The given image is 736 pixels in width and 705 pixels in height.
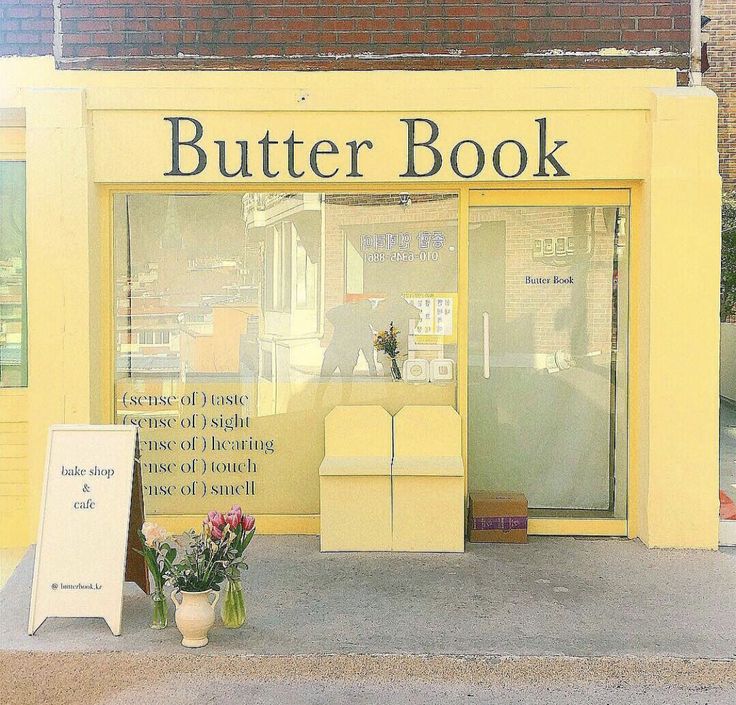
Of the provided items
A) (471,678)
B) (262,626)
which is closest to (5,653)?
(262,626)

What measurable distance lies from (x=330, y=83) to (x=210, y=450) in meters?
2.75

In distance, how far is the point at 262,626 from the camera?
5664 mm

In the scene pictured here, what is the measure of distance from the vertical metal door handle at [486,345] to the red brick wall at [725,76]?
18.4m

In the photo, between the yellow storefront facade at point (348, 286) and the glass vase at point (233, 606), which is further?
the yellow storefront facade at point (348, 286)

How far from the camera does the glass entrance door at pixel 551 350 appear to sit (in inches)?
298

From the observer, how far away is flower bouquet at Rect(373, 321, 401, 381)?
25.0 feet

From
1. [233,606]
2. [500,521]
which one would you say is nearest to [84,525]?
[233,606]

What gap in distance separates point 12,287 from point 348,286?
7.95 feet

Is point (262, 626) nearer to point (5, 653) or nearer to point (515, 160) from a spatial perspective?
point (5, 653)

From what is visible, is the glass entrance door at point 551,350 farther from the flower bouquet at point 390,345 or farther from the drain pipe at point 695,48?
the drain pipe at point 695,48

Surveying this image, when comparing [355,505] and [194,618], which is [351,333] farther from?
[194,618]

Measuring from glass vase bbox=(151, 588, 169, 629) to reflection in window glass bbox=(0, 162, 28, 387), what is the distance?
2.61 metres

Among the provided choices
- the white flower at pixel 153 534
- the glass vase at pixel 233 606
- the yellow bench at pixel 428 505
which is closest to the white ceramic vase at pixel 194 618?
the glass vase at pixel 233 606

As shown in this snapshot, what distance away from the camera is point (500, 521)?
24.1ft
